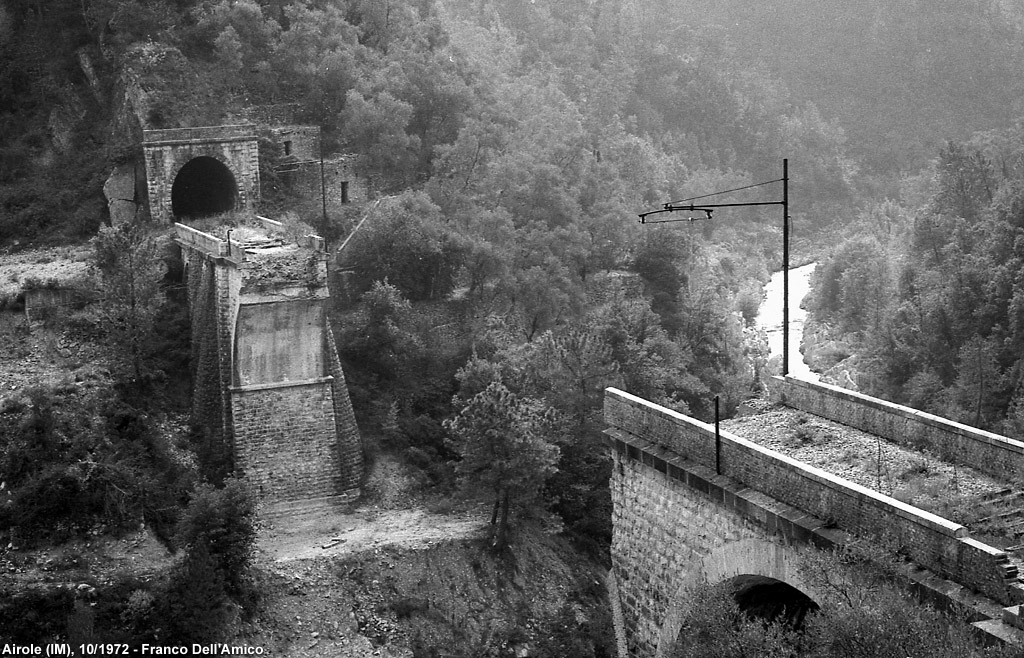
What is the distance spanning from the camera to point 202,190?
33.7 metres

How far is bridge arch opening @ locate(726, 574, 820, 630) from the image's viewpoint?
1532cm

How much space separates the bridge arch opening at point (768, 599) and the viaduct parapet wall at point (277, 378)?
12702 mm

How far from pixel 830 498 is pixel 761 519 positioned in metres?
1.10

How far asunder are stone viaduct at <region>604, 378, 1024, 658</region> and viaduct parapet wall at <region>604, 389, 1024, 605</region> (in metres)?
0.01

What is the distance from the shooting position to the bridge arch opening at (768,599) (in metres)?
15.3

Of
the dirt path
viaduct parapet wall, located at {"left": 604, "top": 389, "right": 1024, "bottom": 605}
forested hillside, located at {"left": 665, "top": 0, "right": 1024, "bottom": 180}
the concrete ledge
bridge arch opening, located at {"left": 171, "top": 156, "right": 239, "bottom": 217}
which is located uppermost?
forested hillside, located at {"left": 665, "top": 0, "right": 1024, "bottom": 180}

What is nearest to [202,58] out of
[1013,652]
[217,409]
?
[217,409]

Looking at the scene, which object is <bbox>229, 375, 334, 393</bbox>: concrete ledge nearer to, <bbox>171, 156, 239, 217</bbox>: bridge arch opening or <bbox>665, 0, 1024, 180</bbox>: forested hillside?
<bbox>171, 156, 239, 217</bbox>: bridge arch opening

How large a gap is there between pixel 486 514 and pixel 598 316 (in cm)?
832

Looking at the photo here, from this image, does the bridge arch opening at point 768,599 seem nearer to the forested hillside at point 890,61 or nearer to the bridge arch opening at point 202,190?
the bridge arch opening at point 202,190

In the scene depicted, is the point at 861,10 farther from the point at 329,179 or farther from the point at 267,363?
the point at 267,363

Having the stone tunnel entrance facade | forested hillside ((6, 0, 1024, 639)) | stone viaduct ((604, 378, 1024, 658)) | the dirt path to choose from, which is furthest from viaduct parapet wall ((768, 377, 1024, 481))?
the stone tunnel entrance facade

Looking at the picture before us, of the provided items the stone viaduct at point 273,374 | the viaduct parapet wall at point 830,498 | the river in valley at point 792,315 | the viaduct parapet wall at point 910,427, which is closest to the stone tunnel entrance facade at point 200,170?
the stone viaduct at point 273,374

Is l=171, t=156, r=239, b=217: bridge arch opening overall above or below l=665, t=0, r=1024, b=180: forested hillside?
below
